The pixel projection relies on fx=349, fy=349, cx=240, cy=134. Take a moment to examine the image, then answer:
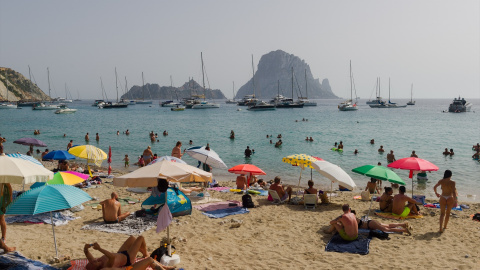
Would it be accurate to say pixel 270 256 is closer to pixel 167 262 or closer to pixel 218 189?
pixel 167 262

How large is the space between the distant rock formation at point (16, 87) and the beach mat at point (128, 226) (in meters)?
131

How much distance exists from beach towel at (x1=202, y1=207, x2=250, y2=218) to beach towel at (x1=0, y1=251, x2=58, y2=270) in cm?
484

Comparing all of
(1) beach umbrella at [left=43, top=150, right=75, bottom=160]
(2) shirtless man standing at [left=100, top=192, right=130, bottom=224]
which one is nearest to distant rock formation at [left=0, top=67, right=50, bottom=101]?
(1) beach umbrella at [left=43, top=150, right=75, bottom=160]

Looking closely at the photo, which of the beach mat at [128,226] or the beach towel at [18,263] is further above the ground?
the beach towel at [18,263]

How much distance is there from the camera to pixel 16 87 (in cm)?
13838

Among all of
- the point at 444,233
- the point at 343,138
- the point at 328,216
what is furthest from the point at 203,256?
the point at 343,138

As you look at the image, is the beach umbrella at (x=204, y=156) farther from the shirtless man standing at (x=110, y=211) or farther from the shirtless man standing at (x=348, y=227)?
the shirtless man standing at (x=348, y=227)

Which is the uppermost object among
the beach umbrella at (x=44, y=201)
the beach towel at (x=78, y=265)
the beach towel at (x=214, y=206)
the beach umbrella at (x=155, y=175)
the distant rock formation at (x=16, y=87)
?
the distant rock formation at (x=16, y=87)

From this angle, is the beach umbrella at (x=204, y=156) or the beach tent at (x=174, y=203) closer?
the beach tent at (x=174, y=203)

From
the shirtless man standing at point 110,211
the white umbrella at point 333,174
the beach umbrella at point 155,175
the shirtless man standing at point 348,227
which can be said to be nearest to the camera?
the beach umbrella at point 155,175

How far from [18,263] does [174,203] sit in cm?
431

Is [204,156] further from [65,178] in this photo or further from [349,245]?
[349,245]

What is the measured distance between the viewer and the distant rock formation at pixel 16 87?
404 ft

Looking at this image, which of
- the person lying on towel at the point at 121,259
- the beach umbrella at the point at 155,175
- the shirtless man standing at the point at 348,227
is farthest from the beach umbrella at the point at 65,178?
the shirtless man standing at the point at 348,227
